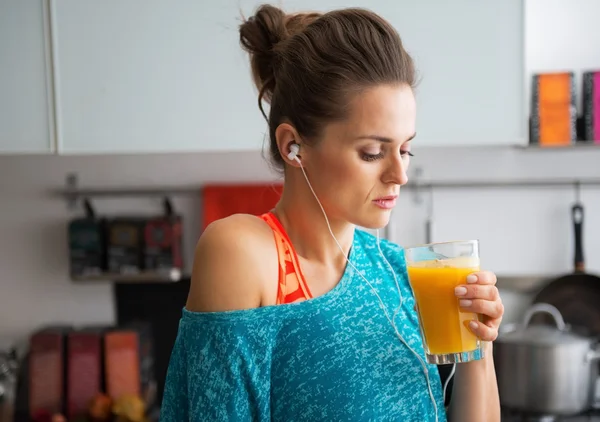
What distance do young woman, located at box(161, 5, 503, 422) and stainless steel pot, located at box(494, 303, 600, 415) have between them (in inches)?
40.6

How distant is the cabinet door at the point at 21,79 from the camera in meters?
1.98

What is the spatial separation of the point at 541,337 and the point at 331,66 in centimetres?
129

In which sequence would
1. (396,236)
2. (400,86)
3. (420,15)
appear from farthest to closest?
(396,236)
(420,15)
(400,86)

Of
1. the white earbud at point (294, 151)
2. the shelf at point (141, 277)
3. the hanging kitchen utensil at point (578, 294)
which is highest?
the white earbud at point (294, 151)

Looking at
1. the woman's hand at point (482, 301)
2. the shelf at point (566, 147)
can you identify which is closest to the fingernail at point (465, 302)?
the woman's hand at point (482, 301)

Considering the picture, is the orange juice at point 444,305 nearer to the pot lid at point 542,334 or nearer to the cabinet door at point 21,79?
the pot lid at point 542,334

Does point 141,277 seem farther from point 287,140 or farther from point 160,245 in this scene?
point 287,140

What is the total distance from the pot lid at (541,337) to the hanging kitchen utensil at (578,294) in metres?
0.21

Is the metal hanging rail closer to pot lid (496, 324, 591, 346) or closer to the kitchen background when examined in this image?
the kitchen background

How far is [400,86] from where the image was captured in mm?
899

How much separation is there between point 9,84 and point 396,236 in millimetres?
1219

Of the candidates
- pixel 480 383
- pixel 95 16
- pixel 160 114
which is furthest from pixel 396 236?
pixel 480 383

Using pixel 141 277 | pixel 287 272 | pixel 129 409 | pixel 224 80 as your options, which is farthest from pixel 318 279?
pixel 141 277

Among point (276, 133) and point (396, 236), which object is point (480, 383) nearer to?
point (276, 133)
